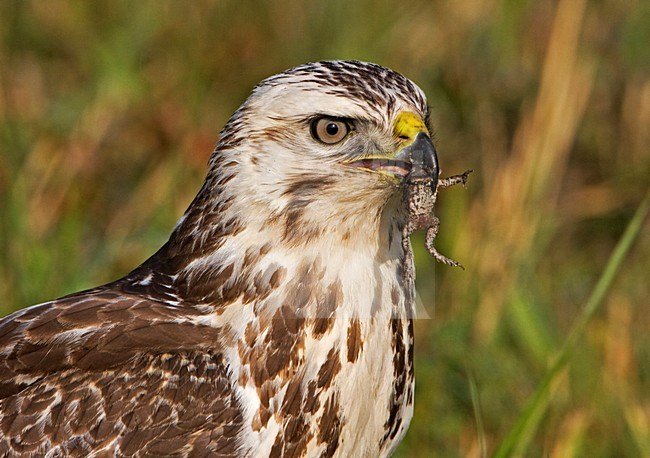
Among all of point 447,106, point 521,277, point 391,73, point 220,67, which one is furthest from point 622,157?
point 391,73

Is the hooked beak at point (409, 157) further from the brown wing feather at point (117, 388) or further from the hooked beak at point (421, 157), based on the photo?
the brown wing feather at point (117, 388)

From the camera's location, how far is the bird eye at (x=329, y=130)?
4254 mm

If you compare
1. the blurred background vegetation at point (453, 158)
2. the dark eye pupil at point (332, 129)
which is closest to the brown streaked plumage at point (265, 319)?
the dark eye pupil at point (332, 129)

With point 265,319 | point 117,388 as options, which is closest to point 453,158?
point 265,319

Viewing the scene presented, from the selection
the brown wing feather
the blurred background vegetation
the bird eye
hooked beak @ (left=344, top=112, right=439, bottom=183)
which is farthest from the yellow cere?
the blurred background vegetation

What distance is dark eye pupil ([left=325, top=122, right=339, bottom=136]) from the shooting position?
4.26 meters

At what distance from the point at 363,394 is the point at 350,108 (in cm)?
82

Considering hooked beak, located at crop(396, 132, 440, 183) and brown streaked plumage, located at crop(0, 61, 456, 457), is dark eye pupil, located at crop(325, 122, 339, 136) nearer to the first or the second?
brown streaked plumage, located at crop(0, 61, 456, 457)

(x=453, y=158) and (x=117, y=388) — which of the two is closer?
(x=117, y=388)

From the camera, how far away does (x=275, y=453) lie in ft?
13.4

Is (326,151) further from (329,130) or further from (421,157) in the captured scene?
(421,157)

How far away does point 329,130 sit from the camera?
427cm

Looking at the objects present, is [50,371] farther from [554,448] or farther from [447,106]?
[447,106]

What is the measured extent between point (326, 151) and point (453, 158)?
362 cm
